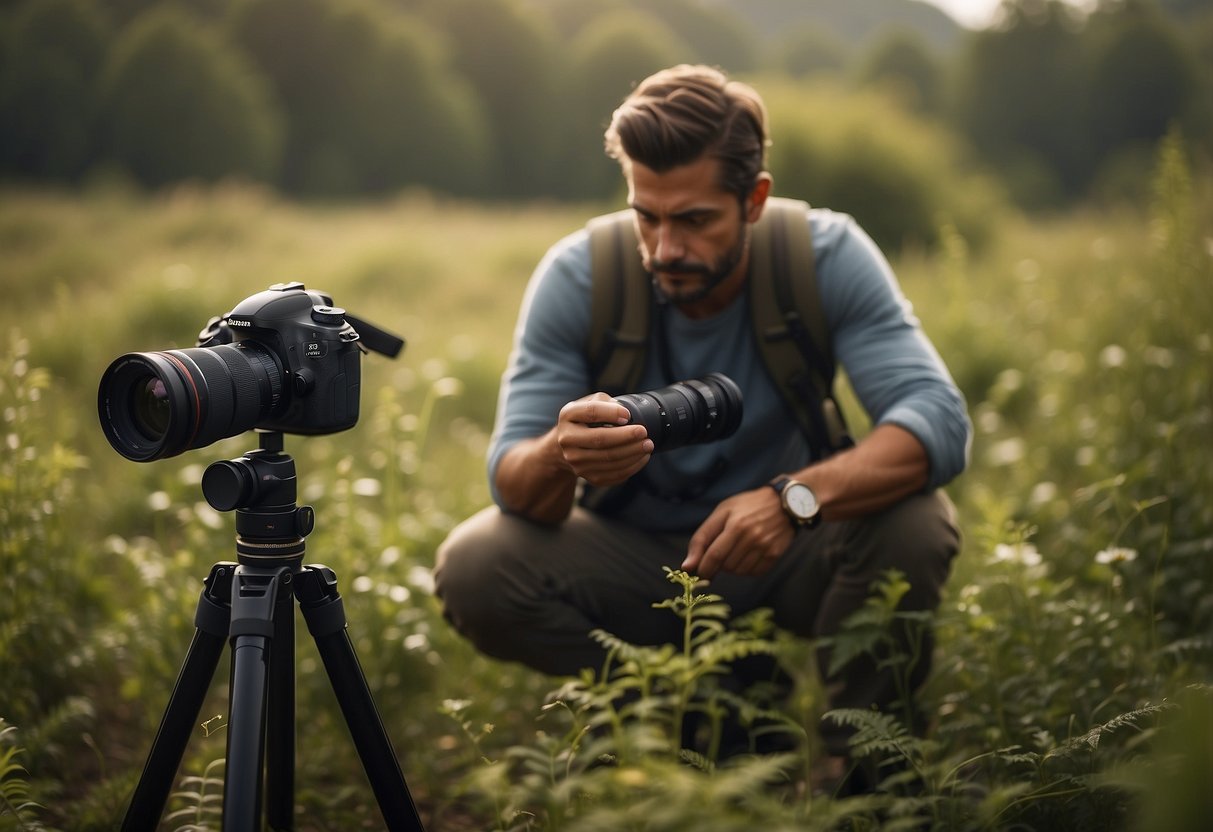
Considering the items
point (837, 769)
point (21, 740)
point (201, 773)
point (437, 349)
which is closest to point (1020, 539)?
point (837, 769)

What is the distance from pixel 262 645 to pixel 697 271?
4.43 feet

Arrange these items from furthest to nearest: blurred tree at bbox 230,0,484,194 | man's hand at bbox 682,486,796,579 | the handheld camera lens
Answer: blurred tree at bbox 230,0,484,194 < man's hand at bbox 682,486,796,579 < the handheld camera lens

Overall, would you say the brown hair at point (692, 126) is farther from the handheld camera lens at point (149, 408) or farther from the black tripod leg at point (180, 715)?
the black tripod leg at point (180, 715)

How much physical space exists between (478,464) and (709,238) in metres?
2.19

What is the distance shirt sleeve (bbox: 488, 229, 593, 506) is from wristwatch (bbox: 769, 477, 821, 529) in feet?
2.05

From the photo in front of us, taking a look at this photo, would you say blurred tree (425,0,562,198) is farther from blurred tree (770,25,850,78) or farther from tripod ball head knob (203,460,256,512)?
tripod ball head knob (203,460,256,512)

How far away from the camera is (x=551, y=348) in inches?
109

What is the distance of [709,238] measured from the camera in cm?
262

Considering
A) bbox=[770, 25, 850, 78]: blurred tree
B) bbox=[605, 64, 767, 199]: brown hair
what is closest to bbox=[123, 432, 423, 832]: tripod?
bbox=[605, 64, 767, 199]: brown hair

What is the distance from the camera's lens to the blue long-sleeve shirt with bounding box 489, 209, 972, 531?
267cm

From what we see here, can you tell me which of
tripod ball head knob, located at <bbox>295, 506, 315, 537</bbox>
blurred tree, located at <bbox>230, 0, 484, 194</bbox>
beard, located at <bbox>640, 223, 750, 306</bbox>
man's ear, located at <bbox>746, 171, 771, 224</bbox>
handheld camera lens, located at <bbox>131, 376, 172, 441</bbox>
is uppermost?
blurred tree, located at <bbox>230, 0, 484, 194</bbox>

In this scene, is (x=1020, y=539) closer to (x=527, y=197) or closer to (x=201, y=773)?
(x=201, y=773)

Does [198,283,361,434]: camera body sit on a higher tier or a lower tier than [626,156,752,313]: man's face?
lower

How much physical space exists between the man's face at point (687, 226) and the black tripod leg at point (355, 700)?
113 centimetres
